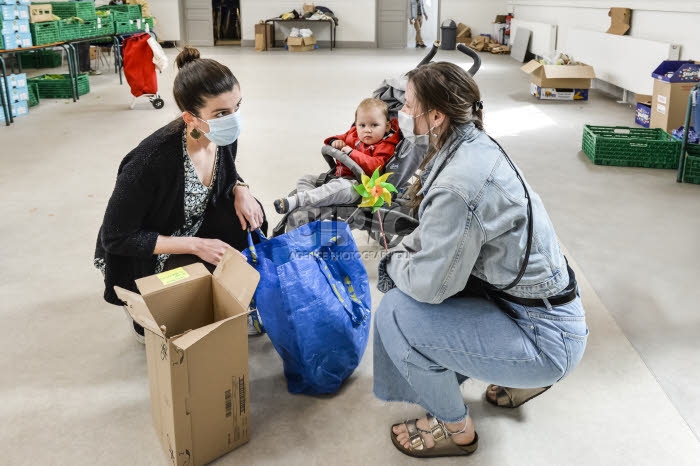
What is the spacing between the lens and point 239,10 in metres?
16.5

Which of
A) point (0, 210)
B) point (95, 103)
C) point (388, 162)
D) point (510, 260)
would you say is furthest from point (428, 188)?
point (95, 103)

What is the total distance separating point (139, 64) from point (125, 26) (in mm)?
3516

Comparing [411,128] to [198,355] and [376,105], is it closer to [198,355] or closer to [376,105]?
[198,355]

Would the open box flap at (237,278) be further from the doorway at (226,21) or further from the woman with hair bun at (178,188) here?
the doorway at (226,21)

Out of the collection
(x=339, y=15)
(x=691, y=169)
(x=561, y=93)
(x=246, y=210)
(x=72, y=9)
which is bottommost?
(x=691, y=169)

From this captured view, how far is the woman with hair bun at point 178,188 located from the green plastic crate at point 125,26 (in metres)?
8.51

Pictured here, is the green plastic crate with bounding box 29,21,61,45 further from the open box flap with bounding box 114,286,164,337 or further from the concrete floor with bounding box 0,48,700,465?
the open box flap with bounding box 114,286,164,337

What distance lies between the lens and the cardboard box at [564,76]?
7824 mm

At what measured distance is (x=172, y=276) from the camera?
1.93 metres

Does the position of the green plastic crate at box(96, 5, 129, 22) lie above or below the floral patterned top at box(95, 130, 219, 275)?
above

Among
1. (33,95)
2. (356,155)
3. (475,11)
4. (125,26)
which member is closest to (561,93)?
(356,155)

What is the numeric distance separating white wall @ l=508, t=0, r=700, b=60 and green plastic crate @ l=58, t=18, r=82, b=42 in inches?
270

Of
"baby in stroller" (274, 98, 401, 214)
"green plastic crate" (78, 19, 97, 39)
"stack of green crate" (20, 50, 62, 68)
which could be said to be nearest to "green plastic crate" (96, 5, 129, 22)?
"green plastic crate" (78, 19, 97, 39)

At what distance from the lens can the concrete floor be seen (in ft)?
6.23
